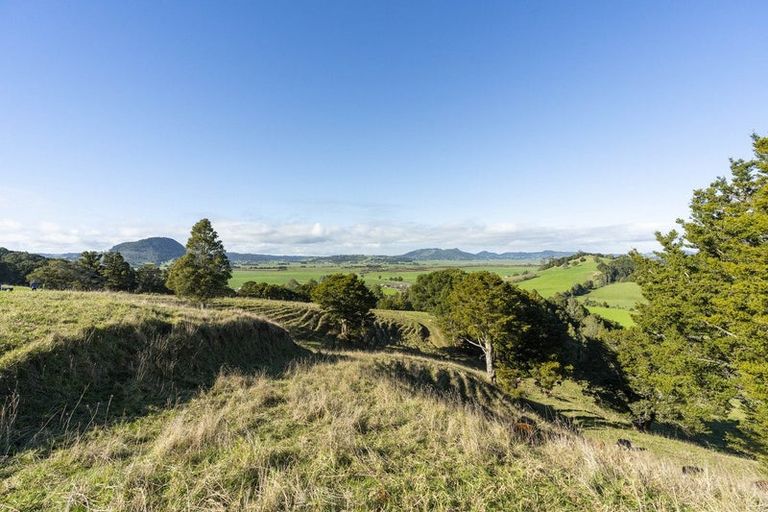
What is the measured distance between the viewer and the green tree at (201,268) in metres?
33.1

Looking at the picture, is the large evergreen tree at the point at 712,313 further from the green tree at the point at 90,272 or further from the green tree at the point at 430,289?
the green tree at the point at 90,272

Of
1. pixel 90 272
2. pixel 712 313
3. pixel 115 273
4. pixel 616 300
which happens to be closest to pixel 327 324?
pixel 712 313

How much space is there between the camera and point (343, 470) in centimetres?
525

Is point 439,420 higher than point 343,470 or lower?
lower

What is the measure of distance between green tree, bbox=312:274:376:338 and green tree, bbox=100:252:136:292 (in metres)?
47.6

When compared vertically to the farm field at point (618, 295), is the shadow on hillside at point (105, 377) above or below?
above

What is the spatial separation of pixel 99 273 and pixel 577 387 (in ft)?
302

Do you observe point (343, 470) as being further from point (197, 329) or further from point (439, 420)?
point (197, 329)

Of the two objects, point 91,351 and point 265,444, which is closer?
point 265,444

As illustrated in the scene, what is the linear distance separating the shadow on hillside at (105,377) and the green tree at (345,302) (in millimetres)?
30997

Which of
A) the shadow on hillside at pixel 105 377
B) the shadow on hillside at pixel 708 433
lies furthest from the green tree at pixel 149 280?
the shadow on hillside at pixel 708 433

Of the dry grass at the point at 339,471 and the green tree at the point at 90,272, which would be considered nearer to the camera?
the dry grass at the point at 339,471

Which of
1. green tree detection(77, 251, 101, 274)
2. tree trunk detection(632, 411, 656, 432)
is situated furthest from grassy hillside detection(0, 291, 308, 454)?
green tree detection(77, 251, 101, 274)

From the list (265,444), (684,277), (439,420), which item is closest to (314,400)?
(265,444)
